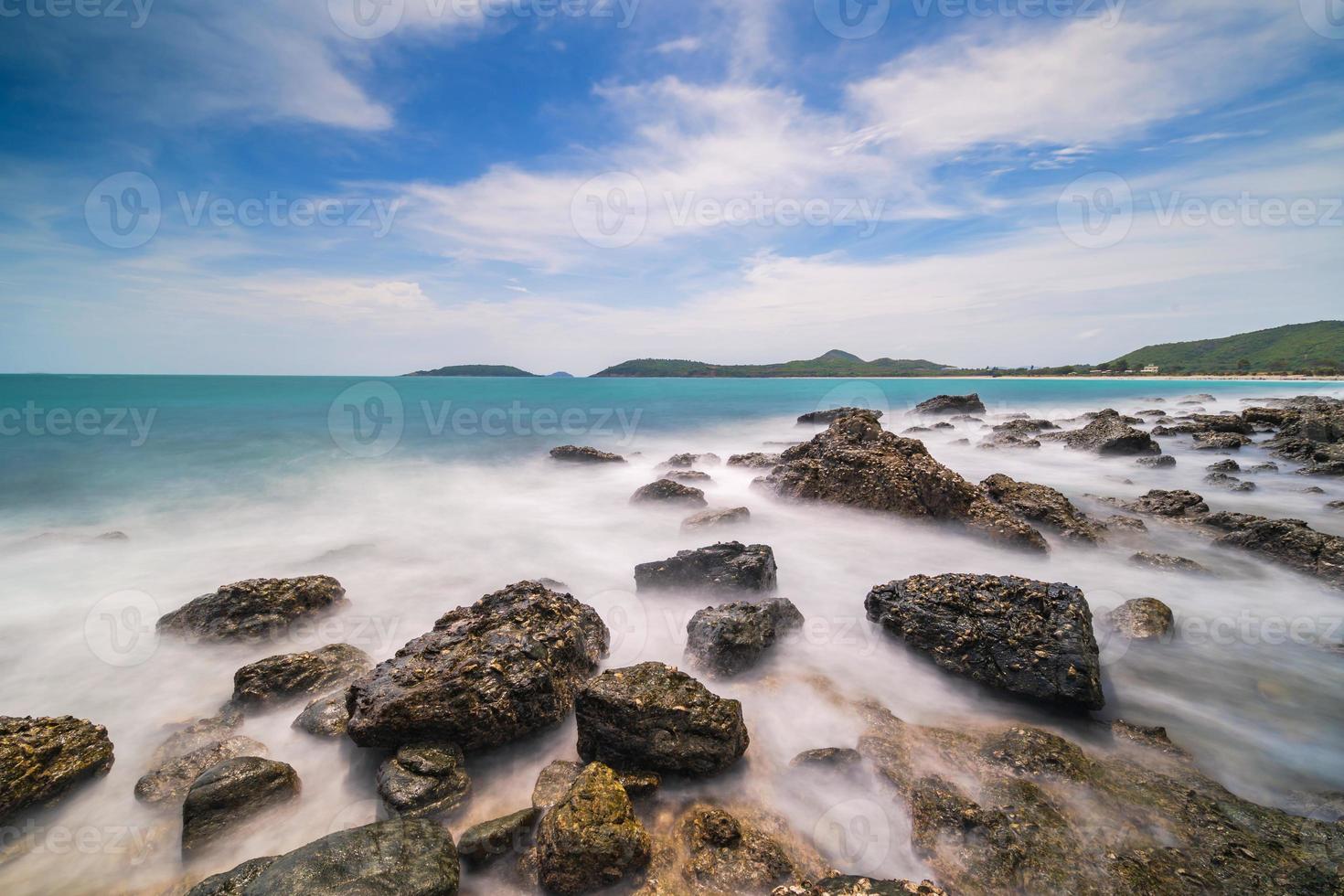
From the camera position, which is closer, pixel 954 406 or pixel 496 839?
pixel 496 839

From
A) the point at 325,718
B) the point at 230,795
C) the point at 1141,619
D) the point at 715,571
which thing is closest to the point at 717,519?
the point at 715,571

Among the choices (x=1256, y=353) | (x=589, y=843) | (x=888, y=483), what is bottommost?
(x=589, y=843)

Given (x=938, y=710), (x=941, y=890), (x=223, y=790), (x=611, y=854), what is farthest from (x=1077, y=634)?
(x=223, y=790)

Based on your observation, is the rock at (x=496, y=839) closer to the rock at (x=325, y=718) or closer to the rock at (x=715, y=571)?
the rock at (x=325, y=718)

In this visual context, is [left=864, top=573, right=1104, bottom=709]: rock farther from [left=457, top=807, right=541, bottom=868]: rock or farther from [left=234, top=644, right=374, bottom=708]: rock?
[left=234, top=644, right=374, bottom=708]: rock

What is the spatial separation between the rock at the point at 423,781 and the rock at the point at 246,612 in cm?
426

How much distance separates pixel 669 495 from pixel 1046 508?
8691 millimetres

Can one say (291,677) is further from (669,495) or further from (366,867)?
(669,495)

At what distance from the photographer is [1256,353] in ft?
508

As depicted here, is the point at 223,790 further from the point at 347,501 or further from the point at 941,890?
the point at 347,501

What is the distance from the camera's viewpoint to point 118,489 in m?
19.0

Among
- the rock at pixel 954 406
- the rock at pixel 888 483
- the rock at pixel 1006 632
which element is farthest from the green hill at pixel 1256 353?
the rock at pixel 1006 632

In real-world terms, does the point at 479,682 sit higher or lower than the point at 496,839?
higher

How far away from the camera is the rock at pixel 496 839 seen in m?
4.04
